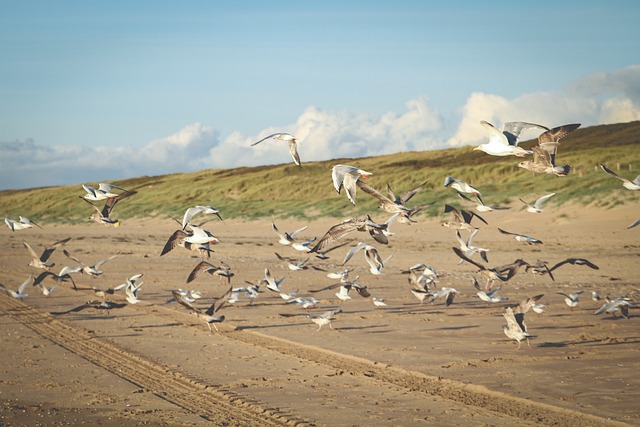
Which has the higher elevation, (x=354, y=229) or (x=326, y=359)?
(x=354, y=229)

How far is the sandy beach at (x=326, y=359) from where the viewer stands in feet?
31.0

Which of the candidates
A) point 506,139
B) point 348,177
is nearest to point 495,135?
point 506,139

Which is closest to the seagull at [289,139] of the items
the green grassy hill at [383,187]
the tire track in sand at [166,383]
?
the tire track in sand at [166,383]

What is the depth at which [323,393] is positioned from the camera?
405 inches

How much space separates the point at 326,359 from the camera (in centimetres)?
1234

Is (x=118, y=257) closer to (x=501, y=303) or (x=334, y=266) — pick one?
(x=334, y=266)

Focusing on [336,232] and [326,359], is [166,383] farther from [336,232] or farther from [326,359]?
[336,232]

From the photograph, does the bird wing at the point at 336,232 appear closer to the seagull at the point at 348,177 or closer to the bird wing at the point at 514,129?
the seagull at the point at 348,177

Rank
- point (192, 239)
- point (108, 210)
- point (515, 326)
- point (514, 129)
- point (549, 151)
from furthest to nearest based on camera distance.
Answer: point (108, 210) < point (192, 239) < point (514, 129) < point (515, 326) < point (549, 151)

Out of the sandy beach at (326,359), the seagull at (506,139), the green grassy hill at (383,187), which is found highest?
the seagull at (506,139)

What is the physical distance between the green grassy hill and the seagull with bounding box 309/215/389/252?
75.2 feet

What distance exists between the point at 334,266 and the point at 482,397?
53.7ft

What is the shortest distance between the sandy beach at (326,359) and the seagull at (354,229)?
1.85m

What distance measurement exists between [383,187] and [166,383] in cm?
4666
